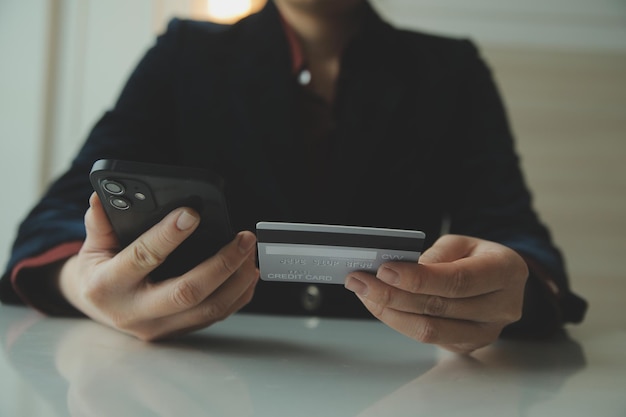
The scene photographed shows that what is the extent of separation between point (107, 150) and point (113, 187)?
1.11ft

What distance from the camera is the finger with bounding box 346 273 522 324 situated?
417mm

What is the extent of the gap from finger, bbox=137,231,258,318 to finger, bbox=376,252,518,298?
0.36ft

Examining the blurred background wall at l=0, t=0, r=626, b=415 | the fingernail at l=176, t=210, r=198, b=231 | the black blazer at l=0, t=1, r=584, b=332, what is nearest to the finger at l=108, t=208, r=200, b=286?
the fingernail at l=176, t=210, r=198, b=231

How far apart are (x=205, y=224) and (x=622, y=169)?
1.31 metres

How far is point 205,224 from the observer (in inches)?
16.6

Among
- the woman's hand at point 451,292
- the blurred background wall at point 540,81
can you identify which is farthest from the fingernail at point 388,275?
the blurred background wall at point 540,81

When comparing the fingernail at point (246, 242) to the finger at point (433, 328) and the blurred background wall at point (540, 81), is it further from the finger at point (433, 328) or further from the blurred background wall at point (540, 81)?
the blurred background wall at point (540, 81)

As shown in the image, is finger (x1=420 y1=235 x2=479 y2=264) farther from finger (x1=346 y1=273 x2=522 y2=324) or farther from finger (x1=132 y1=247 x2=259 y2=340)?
finger (x1=132 y1=247 x2=259 y2=340)

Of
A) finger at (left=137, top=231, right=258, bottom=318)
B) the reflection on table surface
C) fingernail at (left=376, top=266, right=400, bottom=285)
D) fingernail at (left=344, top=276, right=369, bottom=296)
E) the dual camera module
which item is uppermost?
the dual camera module

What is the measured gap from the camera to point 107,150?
71cm

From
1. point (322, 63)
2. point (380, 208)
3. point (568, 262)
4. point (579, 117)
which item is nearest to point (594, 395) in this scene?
point (380, 208)

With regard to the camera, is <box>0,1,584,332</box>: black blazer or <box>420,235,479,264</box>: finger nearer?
<box>420,235,479,264</box>: finger

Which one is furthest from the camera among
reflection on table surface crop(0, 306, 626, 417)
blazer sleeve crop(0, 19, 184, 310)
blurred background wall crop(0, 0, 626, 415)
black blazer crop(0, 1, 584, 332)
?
blurred background wall crop(0, 0, 626, 415)

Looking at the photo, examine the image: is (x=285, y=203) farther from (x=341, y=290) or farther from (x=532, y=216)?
(x=532, y=216)
